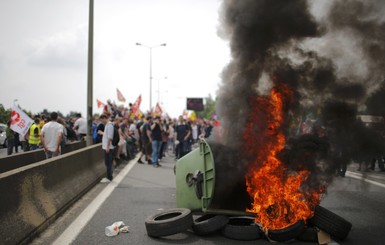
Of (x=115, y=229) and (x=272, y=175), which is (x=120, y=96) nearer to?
(x=115, y=229)

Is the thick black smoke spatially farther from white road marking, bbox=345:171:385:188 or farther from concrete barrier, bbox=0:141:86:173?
concrete barrier, bbox=0:141:86:173

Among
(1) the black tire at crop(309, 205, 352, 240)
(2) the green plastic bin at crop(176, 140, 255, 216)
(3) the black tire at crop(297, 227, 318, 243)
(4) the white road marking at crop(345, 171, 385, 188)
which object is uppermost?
(2) the green plastic bin at crop(176, 140, 255, 216)

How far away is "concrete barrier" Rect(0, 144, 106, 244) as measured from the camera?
509 cm

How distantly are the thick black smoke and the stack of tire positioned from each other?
4.00 feet

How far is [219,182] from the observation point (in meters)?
6.06

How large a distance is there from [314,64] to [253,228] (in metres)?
2.80

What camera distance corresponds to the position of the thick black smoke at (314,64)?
6.72m

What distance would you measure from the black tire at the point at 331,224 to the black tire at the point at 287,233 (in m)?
0.29

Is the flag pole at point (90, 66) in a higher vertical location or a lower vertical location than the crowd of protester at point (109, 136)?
higher

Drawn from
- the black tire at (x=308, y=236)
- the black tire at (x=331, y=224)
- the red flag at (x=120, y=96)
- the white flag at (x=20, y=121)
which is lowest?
the black tire at (x=308, y=236)

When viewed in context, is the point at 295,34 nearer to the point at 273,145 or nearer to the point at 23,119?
the point at 273,145

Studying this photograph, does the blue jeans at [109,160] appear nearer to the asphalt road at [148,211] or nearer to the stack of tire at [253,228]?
the asphalt road at [148,211]

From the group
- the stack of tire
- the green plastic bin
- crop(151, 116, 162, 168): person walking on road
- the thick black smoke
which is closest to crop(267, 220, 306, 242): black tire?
the stack of tire

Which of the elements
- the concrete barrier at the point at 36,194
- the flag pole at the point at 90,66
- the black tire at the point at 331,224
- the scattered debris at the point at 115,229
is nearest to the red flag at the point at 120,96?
the flag pole at the point at 90,66
